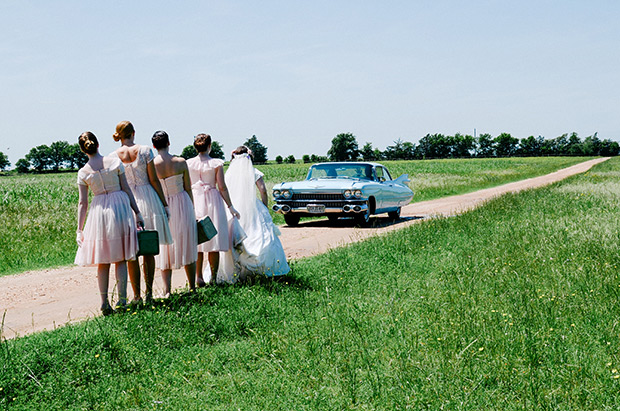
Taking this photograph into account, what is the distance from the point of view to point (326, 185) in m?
13.6

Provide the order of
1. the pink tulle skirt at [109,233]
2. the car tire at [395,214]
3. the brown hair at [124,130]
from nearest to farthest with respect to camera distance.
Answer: the pink tulle skirt at [109,233]
the brown hair at [124,130]
the car tire at [395,214]

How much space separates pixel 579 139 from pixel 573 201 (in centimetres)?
17429

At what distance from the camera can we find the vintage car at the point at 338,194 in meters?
13.3

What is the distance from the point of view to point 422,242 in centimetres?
889

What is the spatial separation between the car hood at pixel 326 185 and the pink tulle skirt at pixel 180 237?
758cm

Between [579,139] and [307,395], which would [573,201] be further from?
[579,139]

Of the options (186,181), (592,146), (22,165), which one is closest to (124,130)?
(186,181)

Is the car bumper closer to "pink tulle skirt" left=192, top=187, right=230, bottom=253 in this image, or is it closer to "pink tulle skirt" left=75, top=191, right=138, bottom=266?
"pink tulle skirt" left=192, top=187, right=230, bottom=253

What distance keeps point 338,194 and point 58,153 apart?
384ft

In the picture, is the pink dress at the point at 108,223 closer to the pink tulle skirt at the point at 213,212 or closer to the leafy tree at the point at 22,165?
the pink tulle skirt at the point at 213,212

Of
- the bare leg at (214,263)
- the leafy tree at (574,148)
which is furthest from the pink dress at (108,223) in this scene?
the leafy tree at (574,148)

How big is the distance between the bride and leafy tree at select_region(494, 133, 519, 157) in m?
161

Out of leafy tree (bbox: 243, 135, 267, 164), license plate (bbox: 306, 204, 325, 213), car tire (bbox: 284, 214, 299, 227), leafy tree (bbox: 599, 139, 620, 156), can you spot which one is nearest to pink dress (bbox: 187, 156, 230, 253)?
license plate (bbox: 306, 204, 325, 213)

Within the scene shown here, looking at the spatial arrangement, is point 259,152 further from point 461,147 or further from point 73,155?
point 461,147
